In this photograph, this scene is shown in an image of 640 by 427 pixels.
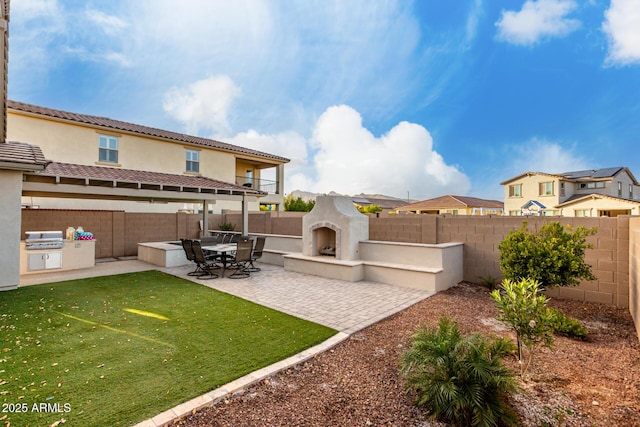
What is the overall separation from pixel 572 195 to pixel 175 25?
38.5 meters

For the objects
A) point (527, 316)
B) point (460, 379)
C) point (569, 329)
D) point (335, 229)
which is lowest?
point (569, 329)

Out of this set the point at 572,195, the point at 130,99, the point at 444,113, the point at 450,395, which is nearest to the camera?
the point at 450,395

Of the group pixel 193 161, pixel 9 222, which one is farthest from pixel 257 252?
pixel 193 161

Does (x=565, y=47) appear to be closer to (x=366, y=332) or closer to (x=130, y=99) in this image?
(x=366, y=332)

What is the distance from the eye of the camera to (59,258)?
33.6ft

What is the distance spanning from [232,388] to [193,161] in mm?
19292

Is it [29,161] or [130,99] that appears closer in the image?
[29,161]

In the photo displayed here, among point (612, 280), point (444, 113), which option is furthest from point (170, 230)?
point (444, 113)

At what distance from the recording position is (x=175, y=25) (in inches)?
489


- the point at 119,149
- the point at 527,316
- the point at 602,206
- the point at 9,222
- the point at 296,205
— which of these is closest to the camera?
the point at 527,316

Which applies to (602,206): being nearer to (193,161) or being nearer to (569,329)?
(569,329)

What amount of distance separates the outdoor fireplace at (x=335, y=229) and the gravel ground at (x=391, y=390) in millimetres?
4642

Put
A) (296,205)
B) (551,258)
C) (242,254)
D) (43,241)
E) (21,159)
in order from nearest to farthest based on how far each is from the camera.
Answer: (551,258)
(21,159)
(242,254)
(43,241)
(296,205)

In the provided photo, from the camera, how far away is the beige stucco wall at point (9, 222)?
7.15m
